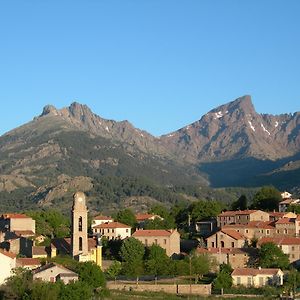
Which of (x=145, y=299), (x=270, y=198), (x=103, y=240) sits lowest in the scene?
(x=145, y=299)

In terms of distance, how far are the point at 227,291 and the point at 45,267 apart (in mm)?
16833

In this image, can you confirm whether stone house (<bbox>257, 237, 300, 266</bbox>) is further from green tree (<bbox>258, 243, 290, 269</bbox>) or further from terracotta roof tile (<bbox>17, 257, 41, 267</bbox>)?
terracotta roof tile (<bbox>17, 257, 41, 267</bbox>)

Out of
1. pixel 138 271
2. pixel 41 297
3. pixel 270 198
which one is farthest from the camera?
pixel 270 198

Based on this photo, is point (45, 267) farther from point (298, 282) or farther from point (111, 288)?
point (298, 282)

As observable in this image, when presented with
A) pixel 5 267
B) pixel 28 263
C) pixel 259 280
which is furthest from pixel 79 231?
pixel 259 280

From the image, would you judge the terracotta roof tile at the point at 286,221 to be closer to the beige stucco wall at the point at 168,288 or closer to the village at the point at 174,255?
the village at the point at 174,255

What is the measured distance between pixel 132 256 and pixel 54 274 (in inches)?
530

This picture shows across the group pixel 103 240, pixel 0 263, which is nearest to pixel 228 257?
pixel 103 240

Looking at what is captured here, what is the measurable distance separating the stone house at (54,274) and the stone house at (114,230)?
1169 inches

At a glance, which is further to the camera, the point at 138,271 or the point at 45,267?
the point at 138,271

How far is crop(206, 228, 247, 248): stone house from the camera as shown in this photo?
295 feet

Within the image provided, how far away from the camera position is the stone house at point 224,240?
90000 millimetres

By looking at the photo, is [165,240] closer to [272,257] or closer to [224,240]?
[224,240]

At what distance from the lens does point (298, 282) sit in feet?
246
